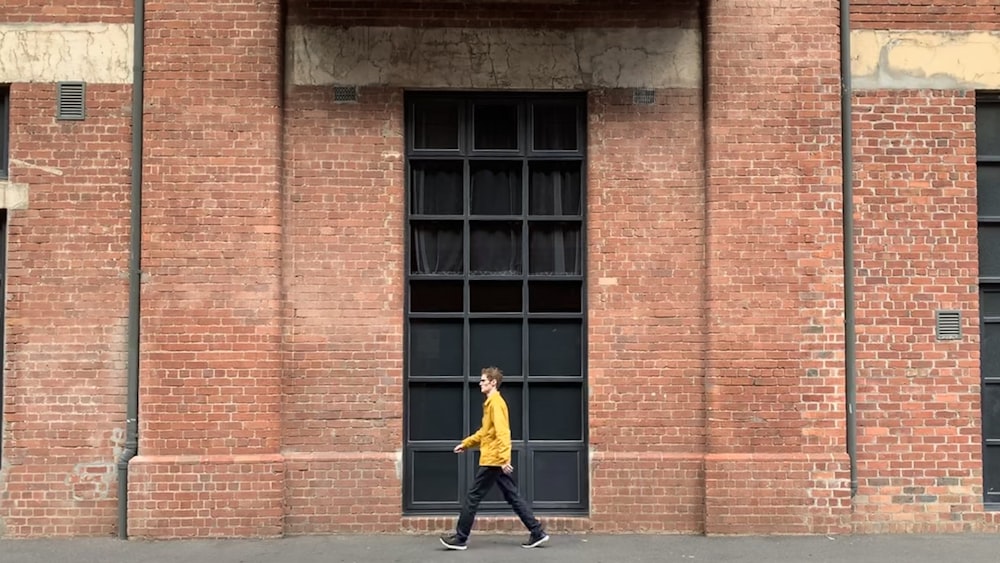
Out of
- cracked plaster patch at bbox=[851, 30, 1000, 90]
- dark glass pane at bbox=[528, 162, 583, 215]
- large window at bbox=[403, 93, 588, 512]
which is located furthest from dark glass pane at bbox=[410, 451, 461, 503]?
cracked plaster patch at bbox=[851, 30, 1000, 90]

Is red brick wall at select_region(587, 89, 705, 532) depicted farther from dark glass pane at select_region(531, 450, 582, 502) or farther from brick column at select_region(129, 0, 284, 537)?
brick column at select_region(129, 0, 284, 537)

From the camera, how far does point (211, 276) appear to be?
8.67 metres

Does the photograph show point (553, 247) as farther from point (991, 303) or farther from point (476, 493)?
point (991, 303)

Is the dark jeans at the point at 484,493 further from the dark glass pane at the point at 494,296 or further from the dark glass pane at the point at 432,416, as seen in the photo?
the dark glass pane at the point at 494,296

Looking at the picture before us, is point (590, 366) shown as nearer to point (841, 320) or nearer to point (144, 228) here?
point (841, 320)

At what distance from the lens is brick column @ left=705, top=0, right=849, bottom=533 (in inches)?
339

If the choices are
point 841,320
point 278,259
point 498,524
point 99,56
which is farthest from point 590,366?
point 99,56

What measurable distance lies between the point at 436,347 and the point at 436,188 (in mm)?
1587

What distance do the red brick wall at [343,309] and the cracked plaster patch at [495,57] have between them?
27 cm

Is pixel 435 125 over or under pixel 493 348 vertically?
over

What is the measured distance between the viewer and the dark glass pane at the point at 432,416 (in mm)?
A: 9094

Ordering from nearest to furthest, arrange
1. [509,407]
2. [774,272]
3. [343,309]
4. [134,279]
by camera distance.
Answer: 1. [134,279]
2. [774,272]
3. [343,309]
4. [509,407]

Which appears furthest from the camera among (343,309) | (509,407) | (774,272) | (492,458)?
(509,407)

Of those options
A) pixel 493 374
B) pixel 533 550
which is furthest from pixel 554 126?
pixel 533 550
